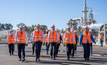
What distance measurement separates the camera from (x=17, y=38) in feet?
26.0

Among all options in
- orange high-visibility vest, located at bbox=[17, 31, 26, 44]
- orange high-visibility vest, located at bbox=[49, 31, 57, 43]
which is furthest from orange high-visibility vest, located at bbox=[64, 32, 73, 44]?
orange high-visibility vest, located at bbox=[17, 31, 26, 44]

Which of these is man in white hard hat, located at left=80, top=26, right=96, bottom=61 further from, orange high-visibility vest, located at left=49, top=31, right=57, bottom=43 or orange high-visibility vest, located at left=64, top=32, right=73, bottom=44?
orange high-visibility vest, located at left=49, top=31, right=57, bottom=43

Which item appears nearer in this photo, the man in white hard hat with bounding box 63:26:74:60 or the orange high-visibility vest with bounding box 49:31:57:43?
the man in white hard hat with bounding box 63:26:74:60

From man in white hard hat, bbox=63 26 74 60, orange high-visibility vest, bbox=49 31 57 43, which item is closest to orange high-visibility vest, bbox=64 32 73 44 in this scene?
man in white hard hat, bbox=63 26 74 60

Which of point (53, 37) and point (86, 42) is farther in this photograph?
point (53, 37)

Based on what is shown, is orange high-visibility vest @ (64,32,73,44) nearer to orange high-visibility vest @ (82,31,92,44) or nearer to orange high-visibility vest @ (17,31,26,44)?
orange high-visibility vest @ (82,31,92,44)

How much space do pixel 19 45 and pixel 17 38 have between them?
41 centimetres

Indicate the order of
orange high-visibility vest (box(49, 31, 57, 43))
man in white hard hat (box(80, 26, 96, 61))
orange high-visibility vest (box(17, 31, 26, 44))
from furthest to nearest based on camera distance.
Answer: orange high-visibility vest (box(49, 31, 57, 43)) < man in white hard hat (box(80, 26, 96, 61)) < orange high-visibility vest (box(17, 31, 26, 44))

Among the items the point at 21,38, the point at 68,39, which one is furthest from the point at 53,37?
the point at 21,38

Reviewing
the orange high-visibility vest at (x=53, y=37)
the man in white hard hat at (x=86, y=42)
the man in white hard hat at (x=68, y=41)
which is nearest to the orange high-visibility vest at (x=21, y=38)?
the orange high-visibility vest at (x=53, y=37)

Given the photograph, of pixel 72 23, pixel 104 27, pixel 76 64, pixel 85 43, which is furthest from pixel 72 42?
pixel 72 23

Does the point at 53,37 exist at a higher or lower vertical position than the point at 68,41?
higher

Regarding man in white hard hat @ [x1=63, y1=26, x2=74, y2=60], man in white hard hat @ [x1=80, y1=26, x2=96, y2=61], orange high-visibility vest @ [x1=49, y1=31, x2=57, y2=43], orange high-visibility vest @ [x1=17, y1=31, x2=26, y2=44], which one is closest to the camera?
orange high-visibility vest @ [x1=17, y1=31, x2=26, y2=44]

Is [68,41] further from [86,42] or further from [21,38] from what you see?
[21,38]
